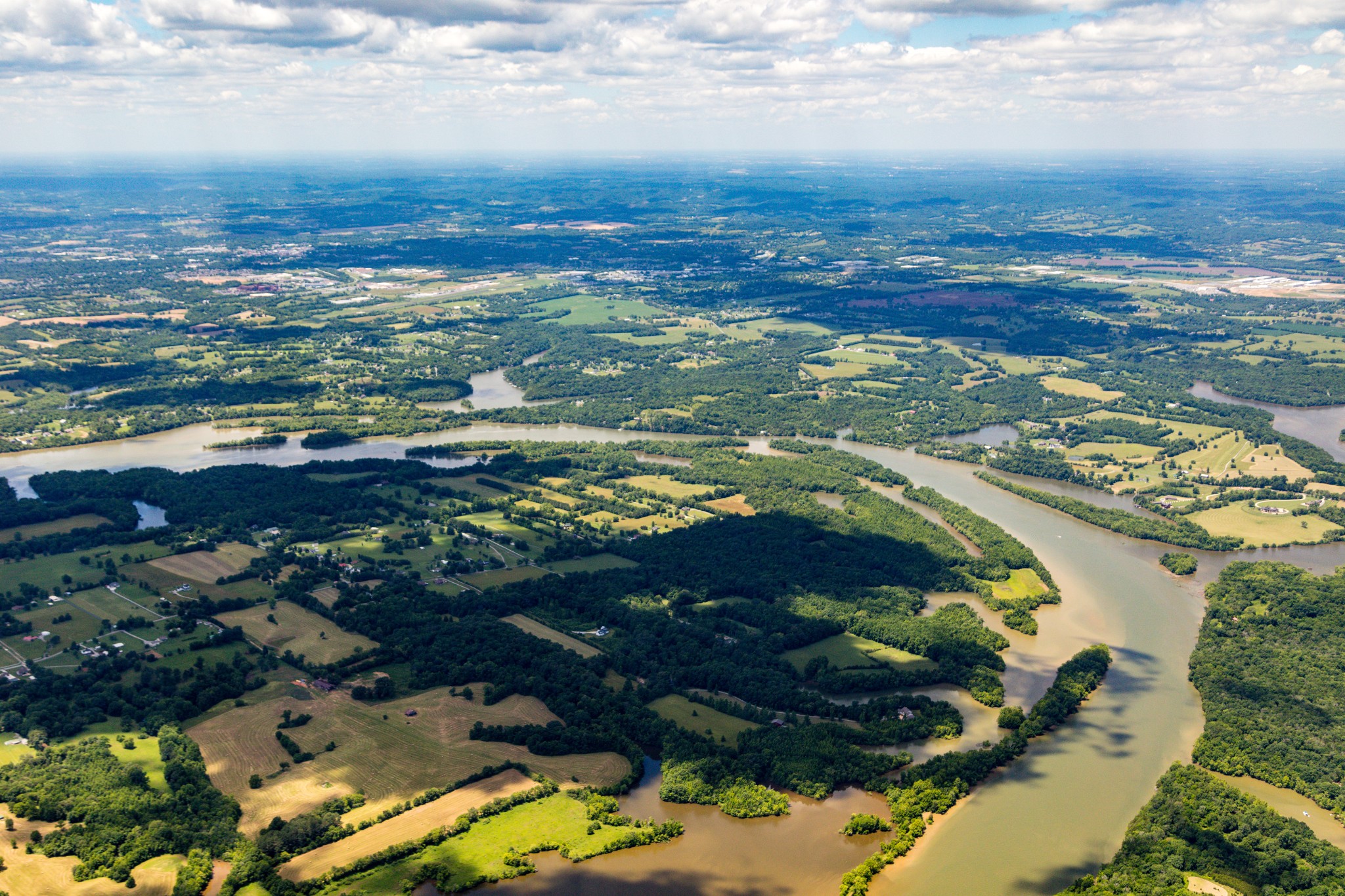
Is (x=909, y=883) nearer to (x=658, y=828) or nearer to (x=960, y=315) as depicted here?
(x=658, y=828)

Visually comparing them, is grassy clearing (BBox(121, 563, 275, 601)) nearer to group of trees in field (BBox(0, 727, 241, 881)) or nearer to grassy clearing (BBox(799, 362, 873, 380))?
group of trees in field (BBox(0, 727, 241, 881))

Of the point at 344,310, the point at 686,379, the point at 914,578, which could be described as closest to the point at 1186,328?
the point at 686,379

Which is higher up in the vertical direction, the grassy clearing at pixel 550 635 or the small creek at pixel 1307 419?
the small creek at pixel 1307 419

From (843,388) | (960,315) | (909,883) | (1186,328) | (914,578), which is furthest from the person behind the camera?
(960,315)

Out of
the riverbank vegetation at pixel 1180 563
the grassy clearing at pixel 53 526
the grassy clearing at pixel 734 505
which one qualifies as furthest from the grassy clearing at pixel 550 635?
the riverbank vegetation at pixel 1180 563

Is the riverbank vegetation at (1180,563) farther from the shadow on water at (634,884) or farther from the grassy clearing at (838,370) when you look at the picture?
the grassy clearing at (838,370)

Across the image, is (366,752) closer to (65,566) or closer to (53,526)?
(65,566)

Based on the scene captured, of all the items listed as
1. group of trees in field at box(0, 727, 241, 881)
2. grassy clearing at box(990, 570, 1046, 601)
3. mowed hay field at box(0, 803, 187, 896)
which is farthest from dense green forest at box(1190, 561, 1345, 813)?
mowed hay field at box(0, 803, 187, 896)
